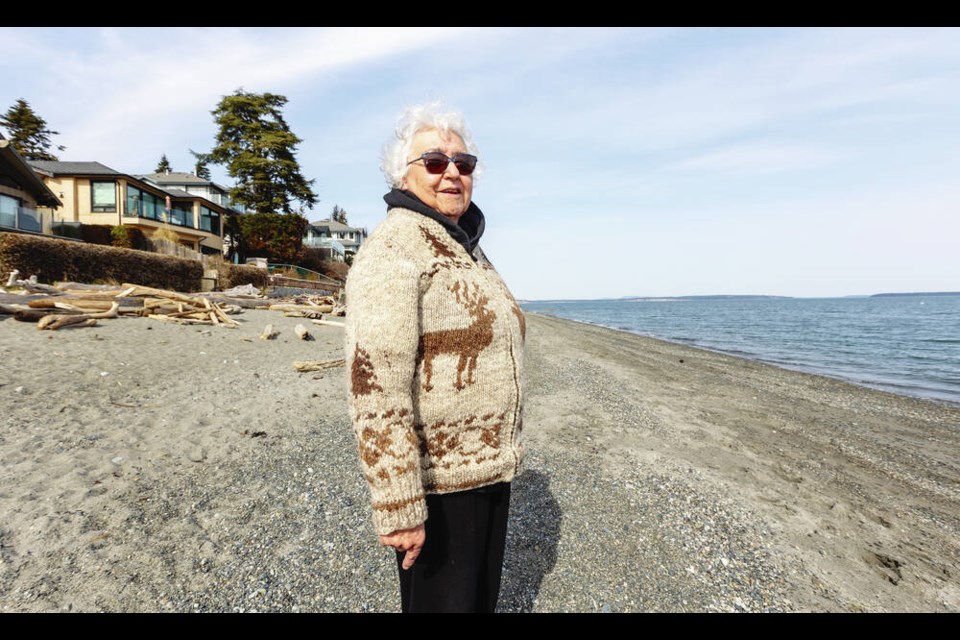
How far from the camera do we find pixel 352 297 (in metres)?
1.61

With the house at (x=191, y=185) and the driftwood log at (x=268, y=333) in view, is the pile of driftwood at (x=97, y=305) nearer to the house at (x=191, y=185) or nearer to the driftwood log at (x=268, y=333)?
the driftwood log at (x=268, y=333)

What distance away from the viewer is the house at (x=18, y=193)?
20922 mm

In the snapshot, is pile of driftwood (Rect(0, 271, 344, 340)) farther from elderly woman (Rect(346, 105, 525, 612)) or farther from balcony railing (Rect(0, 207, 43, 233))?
balcony railing (Rect(0, 207, 43, 233))

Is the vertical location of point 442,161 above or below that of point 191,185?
below

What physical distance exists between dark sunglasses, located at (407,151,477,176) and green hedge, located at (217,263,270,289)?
77.7ft

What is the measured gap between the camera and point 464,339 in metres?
1.76

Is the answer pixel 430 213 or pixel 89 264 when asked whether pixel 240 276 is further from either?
pixel 430 213

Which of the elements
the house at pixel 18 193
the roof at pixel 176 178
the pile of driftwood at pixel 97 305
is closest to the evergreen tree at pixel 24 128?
the roof at pixel 176 178

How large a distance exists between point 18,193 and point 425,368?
35.2m

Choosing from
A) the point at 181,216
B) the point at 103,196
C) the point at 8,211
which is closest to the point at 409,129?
the point at 8,211

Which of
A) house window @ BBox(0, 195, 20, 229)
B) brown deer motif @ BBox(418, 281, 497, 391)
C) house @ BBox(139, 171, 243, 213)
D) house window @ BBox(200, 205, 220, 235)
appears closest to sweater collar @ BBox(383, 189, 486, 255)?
Result: brown deer motif @ BBox(418, 281, 497, 391)
